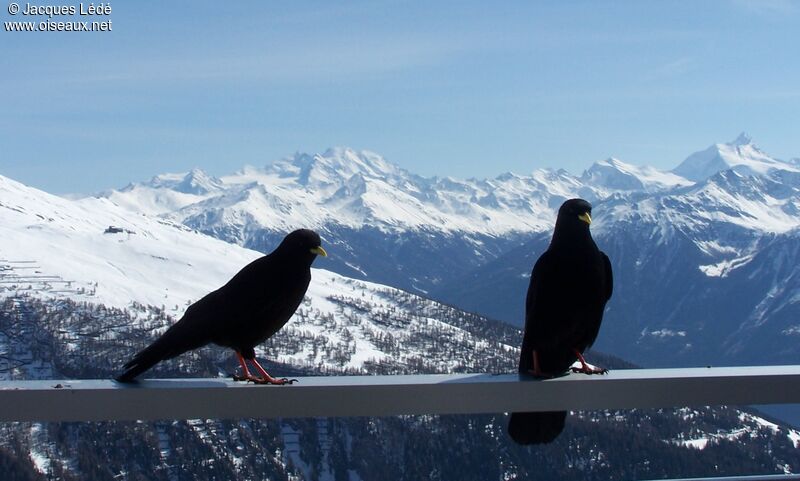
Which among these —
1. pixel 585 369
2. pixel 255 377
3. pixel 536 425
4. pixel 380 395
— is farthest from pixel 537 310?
pixel 255 377

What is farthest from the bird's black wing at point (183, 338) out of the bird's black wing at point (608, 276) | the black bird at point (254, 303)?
the bird's black wing at point (608, 276)

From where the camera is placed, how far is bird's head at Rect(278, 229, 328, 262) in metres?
6.11

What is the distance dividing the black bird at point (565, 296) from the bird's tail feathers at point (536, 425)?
486 mm

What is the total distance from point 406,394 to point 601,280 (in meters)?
2.17

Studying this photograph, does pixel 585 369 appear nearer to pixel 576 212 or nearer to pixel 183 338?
pixel 576 212

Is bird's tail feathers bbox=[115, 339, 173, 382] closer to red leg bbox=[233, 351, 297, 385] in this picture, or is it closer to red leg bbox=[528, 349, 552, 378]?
red leg bbox=[233, 351, 297, 385]

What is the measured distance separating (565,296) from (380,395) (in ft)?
6.53

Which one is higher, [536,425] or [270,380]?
[270,380]

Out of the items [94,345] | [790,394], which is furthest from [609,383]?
[94,345]

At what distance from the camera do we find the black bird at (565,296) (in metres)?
6.08

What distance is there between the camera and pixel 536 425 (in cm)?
550

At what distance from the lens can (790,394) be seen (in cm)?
505

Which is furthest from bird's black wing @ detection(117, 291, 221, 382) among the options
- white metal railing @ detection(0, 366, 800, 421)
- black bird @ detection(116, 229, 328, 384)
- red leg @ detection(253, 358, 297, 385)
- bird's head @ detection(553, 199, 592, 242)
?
bird's head @ detection(553, 199, 592, 242)

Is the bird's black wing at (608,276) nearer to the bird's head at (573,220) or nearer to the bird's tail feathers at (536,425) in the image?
the bird's head at (573,220)
